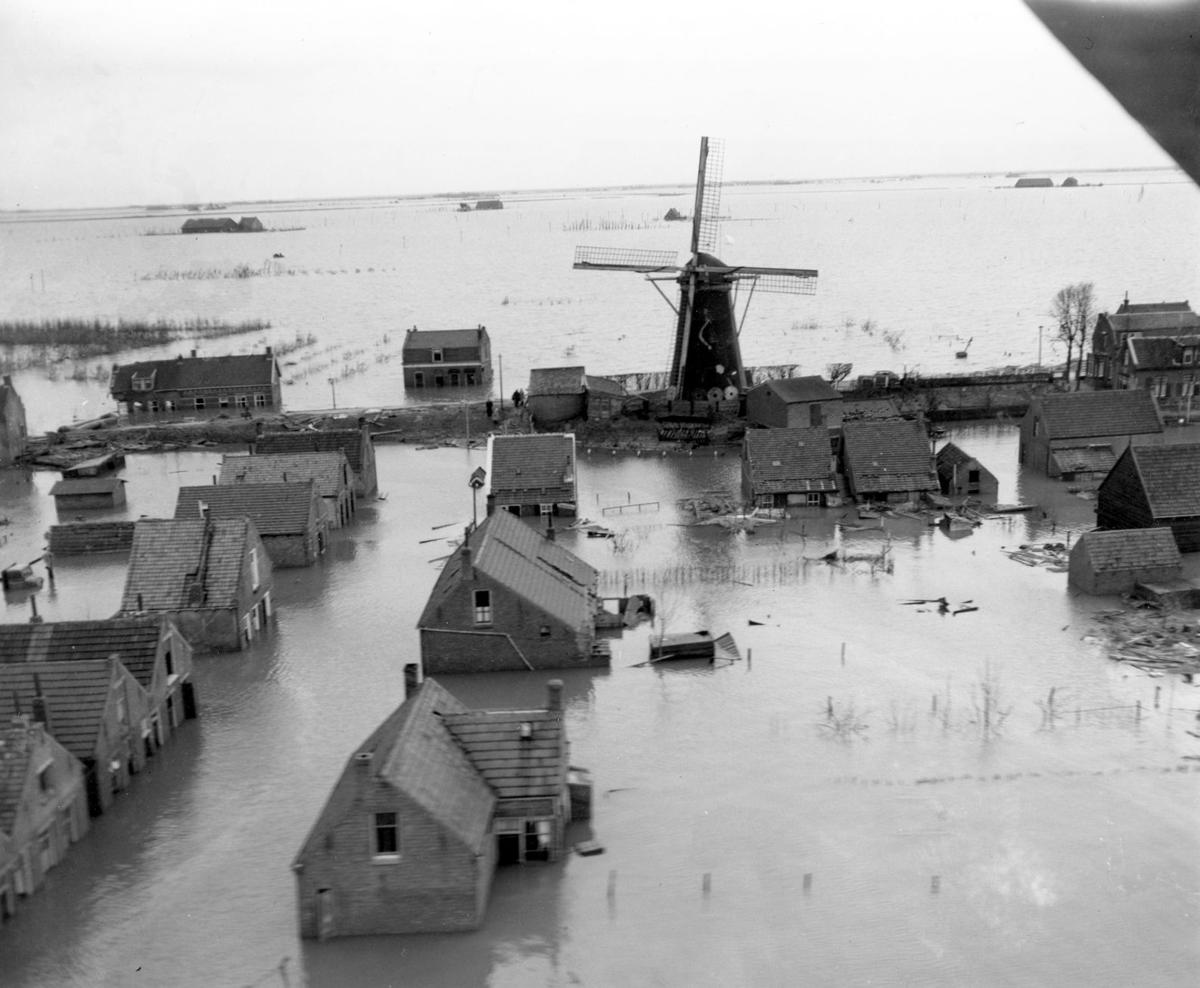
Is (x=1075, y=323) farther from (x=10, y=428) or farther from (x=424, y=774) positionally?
(x=424, y=774)

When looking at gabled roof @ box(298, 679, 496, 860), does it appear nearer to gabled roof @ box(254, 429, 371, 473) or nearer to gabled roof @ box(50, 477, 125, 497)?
gabled roof @ box(254, 429, 371, 473)

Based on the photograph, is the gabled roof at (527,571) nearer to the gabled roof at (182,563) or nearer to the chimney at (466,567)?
the chimney at (466,567)

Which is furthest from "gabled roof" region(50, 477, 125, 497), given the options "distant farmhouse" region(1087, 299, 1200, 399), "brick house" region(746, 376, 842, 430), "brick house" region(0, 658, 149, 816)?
"distant farmhouse" region(1087, 299, 1200, 399)

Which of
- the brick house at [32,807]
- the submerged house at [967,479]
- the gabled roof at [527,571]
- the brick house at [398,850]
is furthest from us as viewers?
the submerged house at [967,479]

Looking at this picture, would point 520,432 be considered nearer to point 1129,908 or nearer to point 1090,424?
point 1090,424

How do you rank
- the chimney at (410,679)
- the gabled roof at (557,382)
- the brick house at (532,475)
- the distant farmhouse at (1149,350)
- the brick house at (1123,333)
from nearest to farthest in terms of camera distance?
the chimney at (410,679)
the brick house at (532,475)
the distant farmhouse at (1149,350)
the brick house at (1123,333)
the gabled roof at (557,382)

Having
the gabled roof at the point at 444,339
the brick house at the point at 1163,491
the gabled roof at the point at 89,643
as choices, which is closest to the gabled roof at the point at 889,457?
the brick house at the point at 1163,491
